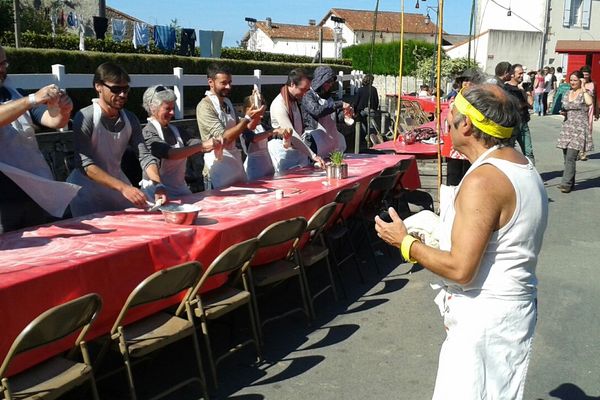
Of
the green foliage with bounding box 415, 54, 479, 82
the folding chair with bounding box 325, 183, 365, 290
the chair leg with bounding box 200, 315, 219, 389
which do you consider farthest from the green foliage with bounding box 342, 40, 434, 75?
the chair leg with bounding box 200, 315, 219, 389

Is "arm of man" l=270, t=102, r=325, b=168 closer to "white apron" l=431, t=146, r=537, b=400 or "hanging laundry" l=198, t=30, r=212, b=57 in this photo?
"white apron" l=431, t=146, r=537, b=400

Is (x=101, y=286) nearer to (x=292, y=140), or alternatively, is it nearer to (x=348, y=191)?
(x=348, y=191)

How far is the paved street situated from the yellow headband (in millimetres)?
1977

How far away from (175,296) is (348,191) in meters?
2.16

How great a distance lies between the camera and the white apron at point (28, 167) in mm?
3699

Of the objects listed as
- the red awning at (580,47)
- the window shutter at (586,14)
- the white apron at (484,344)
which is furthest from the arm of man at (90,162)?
the window shutter at (586,14)

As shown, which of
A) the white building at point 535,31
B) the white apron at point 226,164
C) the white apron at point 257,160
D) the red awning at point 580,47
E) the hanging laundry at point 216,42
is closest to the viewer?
the white apron at point 226,164

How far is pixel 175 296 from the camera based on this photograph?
3.66 m

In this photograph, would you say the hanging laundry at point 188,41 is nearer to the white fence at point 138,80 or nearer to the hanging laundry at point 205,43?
the hanging laundry at point 205,43

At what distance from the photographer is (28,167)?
12.6ft

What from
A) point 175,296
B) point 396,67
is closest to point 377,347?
point 175,296

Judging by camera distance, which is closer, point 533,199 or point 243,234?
point 533,199

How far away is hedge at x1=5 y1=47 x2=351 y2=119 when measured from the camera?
973 cm

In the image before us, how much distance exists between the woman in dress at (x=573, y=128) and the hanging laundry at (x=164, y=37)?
42.8 feet
